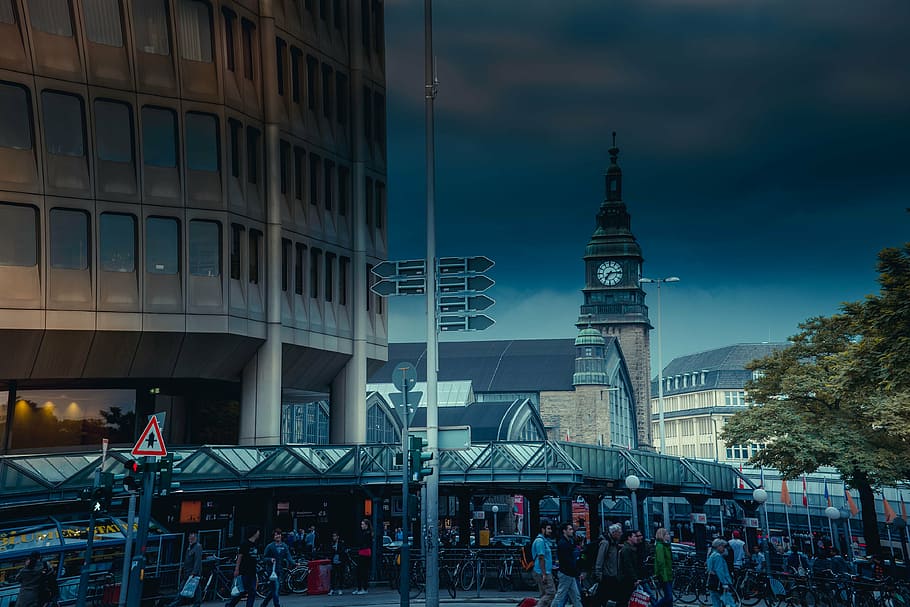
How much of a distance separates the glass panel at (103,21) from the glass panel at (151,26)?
0.64 meters

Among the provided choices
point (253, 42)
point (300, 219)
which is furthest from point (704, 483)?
point (253, 42)

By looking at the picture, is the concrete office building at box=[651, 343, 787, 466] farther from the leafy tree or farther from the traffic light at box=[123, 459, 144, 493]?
the traffic light at box=[123, 459, 144, 493]

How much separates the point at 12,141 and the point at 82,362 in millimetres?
7794

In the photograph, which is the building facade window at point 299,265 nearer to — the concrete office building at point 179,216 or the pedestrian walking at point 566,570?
the concrete office building at point 179,216

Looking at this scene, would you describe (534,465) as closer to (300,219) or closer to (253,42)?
(300,219)

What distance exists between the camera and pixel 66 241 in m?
35.5

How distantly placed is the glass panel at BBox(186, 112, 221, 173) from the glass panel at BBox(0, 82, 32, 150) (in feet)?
17.7

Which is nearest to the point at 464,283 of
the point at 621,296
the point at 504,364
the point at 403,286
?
the point at 403,286

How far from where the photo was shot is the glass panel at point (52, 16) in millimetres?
34781

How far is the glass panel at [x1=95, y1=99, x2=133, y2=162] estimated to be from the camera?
36.1 meters

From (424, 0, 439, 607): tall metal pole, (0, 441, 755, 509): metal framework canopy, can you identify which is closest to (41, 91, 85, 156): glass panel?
(0, 441, 755, 509): metal framework canopy

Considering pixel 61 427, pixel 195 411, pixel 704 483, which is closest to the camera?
pixel 61 427

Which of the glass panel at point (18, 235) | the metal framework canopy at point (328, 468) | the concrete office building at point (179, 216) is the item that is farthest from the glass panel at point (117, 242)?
the metal framework canopy at point (328, 468)

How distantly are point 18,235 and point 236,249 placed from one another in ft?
25.4
